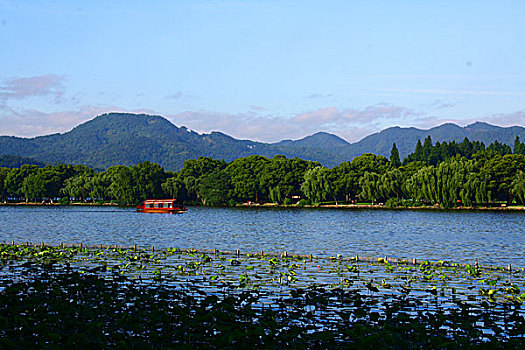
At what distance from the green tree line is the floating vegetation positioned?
7395cm

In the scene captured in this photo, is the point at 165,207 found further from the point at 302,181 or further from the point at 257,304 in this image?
the point at 257,304

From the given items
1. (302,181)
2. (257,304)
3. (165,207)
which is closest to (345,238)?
(257,304)

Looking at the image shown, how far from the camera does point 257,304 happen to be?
2192cm

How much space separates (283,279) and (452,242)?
28.8 m

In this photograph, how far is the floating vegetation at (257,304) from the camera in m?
16.3

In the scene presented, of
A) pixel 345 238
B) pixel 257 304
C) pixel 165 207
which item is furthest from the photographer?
pixel 165 207

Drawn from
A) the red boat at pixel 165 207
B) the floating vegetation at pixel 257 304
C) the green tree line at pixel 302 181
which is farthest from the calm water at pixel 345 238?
the red boat at pixel 165 207

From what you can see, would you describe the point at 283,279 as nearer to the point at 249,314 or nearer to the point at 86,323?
the point at 249,314

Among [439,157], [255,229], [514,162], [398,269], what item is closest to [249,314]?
[398,269]

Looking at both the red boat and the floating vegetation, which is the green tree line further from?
the floating vegetation

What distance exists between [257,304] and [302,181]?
4531 inches

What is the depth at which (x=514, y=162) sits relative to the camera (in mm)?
109750

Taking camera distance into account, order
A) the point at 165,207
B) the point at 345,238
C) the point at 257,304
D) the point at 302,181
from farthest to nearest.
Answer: the point at 302,181 < the point at 165,207 < the point at 345,238 < the point at 257,304

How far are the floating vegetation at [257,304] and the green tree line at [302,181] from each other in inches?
2911
